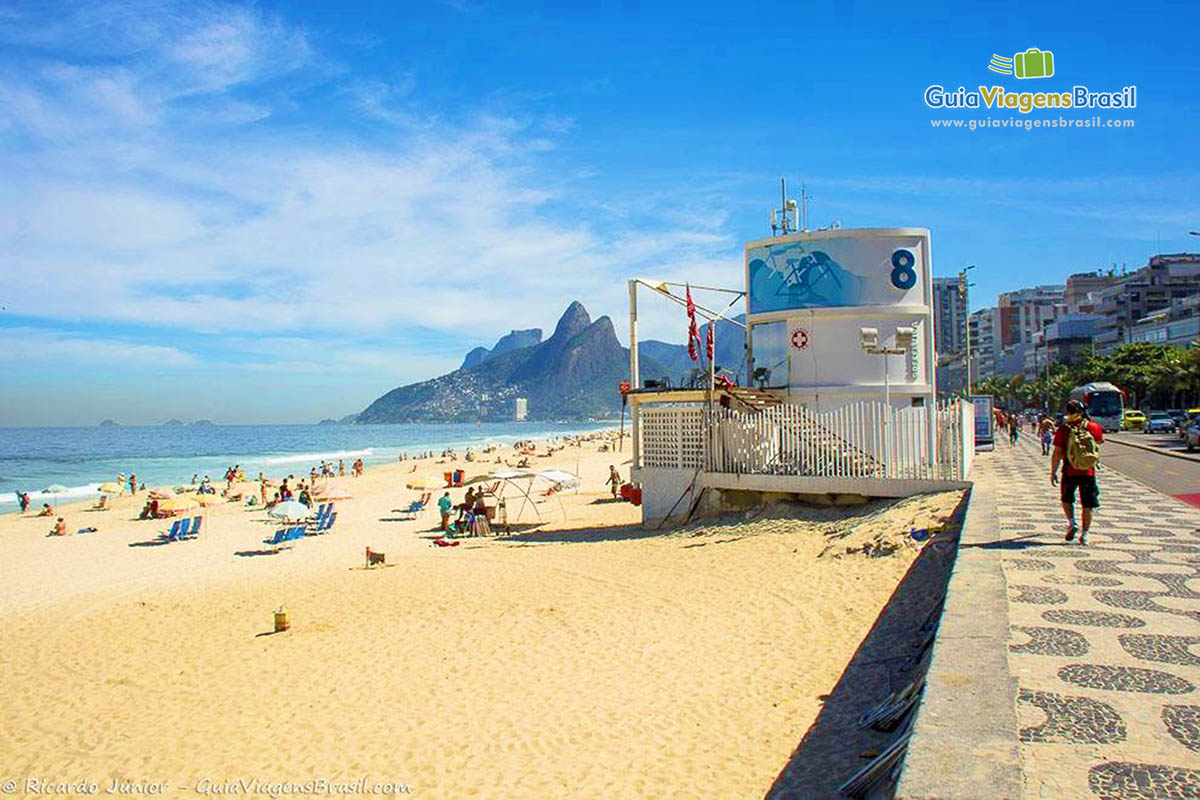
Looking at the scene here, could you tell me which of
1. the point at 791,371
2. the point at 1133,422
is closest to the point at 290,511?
the point at 791,371

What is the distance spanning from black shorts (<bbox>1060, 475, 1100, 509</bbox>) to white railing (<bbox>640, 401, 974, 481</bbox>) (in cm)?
502

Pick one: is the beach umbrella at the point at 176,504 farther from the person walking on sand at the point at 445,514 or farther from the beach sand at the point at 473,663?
the person walking on sand at the point at 445,514

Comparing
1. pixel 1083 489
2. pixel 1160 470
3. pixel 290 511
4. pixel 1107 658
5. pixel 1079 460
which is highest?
pixel 1079 460

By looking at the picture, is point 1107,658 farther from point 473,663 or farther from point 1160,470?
point 1160,470

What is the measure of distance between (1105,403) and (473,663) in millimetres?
51487

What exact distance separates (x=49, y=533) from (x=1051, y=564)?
89.3 ft

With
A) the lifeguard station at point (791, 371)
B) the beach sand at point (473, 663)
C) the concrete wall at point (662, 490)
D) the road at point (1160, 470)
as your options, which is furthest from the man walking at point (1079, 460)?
the concrete wall at point (662, 490)

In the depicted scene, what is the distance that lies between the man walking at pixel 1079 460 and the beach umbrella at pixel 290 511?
→ 16.9 metres

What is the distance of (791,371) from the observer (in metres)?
18.2

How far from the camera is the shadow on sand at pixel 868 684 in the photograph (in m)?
5.30

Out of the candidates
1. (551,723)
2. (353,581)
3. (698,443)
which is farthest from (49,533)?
(551,723)

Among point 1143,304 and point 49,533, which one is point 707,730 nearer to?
point 49,533

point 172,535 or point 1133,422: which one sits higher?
point 1133,422

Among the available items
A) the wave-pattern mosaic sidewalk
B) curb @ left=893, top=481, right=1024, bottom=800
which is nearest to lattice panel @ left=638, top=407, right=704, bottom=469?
the wave-pattern mosaic sidewalk
